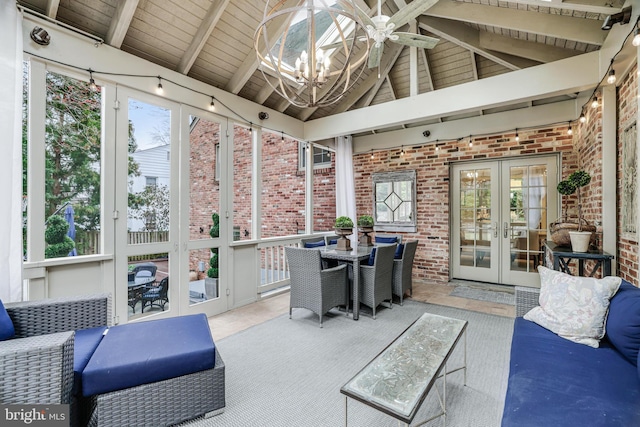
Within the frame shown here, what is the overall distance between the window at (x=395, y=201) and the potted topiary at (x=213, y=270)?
328 centimetres

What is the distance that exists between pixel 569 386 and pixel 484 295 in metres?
3.34

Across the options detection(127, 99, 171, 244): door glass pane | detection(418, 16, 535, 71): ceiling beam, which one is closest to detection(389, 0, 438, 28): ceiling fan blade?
detection(418, 16, 535, 71): ceiling beam

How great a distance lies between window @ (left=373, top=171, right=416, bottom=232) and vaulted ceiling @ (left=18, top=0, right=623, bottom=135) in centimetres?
181

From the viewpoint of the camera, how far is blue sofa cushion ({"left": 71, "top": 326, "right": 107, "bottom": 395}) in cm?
156

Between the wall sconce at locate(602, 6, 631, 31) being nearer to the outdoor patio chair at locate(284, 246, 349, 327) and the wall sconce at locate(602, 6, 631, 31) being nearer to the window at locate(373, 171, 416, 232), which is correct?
the outdoor patio chair at locate(284, 246, 349, 327)

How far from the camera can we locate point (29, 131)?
7.80 ft

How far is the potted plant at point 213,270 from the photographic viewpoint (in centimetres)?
374

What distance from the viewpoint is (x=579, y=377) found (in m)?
1.47

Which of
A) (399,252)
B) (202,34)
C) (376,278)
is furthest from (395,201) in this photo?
(202,34)

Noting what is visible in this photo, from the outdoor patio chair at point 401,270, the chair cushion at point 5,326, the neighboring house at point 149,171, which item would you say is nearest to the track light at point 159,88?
the neighboring house at point 149,171

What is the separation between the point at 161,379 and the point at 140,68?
117 inches

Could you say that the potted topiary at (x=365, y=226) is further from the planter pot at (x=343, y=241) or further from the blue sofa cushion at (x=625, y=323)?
the blue sofa cushion at (x=625, y=323)

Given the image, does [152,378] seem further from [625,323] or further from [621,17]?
[621,17]

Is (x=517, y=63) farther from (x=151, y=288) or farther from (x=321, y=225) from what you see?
(x=151, y=288)
